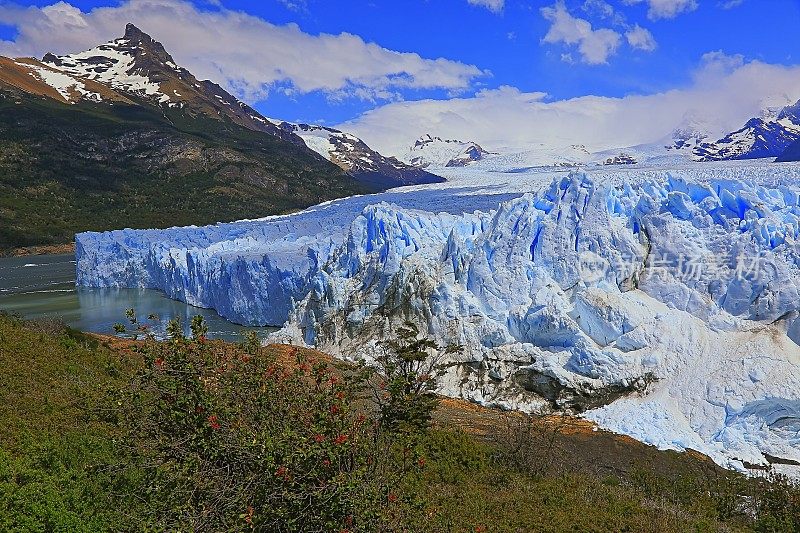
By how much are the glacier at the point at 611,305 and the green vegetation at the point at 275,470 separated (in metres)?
3.10

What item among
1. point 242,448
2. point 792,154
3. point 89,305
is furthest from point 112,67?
point 242,448

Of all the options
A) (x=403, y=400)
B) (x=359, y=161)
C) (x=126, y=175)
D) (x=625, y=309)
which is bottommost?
(x=625, y=309)

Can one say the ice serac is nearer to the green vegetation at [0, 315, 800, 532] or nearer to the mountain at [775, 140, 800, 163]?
the green vegetation at [0, 315, 800, 532]

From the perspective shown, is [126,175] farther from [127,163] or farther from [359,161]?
[359,161]

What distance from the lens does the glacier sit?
12.1 meters

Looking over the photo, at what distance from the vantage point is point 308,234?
29.5m

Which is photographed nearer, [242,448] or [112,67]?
[242,448]

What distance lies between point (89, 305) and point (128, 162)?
59.2 m

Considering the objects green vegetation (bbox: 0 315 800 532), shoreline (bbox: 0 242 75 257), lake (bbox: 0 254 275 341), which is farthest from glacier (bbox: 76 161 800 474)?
shoreline (bbox: 0 242 75 257)

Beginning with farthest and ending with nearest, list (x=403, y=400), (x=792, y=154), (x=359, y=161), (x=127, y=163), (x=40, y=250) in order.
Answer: (x=359, y=161)
(x=127, y=163)
(x=792, y=154)
(x=40, y=250)
(x=403, y=400)

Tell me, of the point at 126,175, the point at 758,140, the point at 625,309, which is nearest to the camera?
the point at 625,309

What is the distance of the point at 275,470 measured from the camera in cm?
423

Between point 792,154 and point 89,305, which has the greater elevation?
point 792,154

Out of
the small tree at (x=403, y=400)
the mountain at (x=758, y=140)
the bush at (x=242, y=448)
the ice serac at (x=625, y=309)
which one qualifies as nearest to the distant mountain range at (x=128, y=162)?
the mountain at (x=758, y=140)
